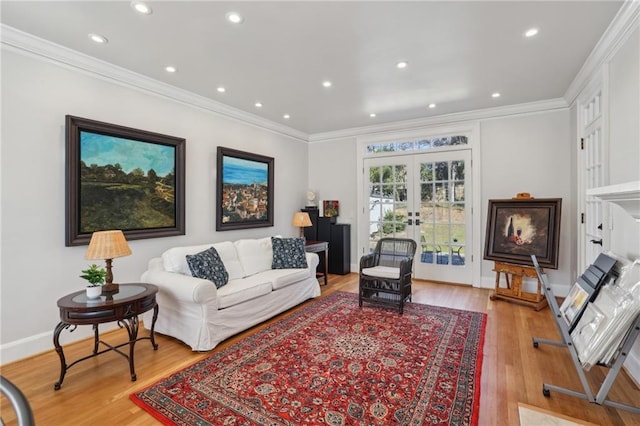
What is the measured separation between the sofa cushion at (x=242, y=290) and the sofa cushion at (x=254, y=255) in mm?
233

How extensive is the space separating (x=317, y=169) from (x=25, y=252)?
15.3ft

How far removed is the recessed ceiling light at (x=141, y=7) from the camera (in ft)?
7.22

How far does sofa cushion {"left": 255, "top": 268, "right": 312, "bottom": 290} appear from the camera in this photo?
3.62 meters

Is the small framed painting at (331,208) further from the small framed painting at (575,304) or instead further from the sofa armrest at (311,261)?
the small framed painting at (575,304)

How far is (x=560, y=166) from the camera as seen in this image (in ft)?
14.2

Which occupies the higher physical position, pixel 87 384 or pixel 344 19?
pixel 344 19

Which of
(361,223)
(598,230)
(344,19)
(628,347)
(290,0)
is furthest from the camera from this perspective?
(361,223)

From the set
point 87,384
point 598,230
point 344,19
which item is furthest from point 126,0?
point 598,230

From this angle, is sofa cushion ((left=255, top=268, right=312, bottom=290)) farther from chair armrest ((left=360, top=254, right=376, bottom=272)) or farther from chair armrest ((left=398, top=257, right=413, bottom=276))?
chair armrest ((left=398, top=257, right=413, bottom=276))

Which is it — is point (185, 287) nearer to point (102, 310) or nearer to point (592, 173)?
point (102, 310)

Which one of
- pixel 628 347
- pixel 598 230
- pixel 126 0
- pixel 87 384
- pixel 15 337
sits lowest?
pixel 87 384

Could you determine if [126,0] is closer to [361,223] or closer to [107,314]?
[107,314]

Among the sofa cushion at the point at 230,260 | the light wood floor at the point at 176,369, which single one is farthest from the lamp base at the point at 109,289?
the sofa cushion at the point at 230,260

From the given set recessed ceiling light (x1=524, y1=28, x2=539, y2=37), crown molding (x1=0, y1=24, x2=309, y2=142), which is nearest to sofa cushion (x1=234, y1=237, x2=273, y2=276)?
crown molding (x1=0, y1=24, x2=309, y2=142)
